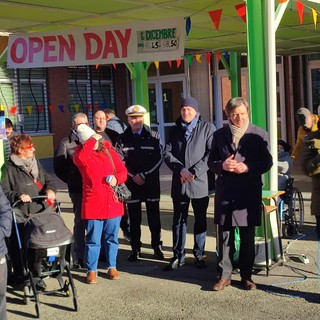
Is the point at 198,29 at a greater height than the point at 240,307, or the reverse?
the point at 198,29

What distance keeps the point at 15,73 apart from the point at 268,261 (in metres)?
12.8

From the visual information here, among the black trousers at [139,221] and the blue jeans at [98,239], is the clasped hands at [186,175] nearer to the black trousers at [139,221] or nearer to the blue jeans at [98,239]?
the black trousers at [139,221]

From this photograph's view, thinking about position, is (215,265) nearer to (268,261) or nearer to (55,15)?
(268,261)

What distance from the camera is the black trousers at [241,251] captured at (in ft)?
19.0

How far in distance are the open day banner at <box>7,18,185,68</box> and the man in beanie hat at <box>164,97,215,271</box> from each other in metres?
1.32

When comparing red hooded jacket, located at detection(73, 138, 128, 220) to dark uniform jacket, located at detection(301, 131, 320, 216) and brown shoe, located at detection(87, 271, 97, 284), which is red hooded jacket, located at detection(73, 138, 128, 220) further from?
dark uniform jacket, located at detection(301, 131, 320, 216)

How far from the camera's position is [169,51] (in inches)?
302

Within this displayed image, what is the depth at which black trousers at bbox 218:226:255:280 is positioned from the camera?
5.78 m

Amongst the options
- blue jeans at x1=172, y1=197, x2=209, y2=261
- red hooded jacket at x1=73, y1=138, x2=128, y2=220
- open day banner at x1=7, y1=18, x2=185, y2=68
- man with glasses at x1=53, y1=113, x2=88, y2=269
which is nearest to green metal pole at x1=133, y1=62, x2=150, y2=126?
open day banner at x1=7, y1=18, x2=185, y2=68

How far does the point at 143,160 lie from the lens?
698cm

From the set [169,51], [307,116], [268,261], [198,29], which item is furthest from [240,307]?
[198,29]

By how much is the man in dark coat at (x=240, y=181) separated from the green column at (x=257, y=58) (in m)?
0.72

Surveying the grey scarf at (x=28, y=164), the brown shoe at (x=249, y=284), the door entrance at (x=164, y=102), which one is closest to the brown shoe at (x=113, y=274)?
the grey scarf at (x=28, y=164)

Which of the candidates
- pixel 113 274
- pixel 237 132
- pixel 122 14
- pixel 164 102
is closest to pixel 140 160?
pixel 113 274
